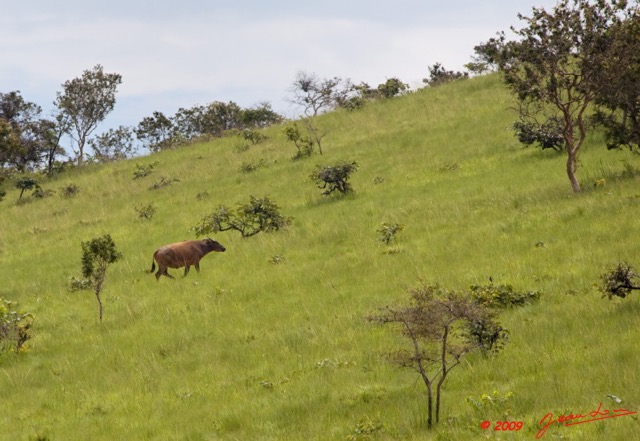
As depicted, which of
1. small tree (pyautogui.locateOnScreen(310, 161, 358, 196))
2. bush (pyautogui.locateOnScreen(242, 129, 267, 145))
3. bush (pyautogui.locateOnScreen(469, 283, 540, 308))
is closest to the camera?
bush (pyautogui.locateOnScreen(469, 283, 540, 308))

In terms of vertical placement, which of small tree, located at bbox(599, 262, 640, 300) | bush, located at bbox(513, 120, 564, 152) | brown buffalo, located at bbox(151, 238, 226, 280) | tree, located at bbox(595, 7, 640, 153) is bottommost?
small tree, located at bbox(599, 262, 640, 300)

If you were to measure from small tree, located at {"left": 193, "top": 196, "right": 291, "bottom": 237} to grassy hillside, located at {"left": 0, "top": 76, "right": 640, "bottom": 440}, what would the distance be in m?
0.56

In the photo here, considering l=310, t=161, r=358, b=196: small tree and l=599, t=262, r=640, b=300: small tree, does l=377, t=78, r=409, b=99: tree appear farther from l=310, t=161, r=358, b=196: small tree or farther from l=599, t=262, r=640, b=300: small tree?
l=599, t=262, r=640, b=300: small tree

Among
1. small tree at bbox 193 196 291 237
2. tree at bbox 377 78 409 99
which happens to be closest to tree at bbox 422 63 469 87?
tree at bbox 377 78 409 99

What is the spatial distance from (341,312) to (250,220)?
11.6 metres

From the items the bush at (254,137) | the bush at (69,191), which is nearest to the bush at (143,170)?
the bush at (69,191)

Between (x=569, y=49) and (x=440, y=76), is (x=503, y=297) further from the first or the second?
(x=440, y=76)

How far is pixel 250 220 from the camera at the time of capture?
84.8 ft

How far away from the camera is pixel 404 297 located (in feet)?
48.2

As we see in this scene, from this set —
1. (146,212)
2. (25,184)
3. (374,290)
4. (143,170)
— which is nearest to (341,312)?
(374,290)

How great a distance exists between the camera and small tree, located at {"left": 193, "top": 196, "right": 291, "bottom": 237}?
2536cm

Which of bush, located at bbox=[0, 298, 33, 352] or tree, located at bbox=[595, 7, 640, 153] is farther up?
tree, located at bbox=[595, 7, 640, 153]

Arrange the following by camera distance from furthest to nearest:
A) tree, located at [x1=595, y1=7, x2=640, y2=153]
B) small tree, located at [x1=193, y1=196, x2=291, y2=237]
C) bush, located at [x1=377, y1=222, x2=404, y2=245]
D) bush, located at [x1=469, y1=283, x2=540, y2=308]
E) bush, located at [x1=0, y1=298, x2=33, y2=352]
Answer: small tree, located at [x1=193, y1=196, x2=291, y2=237], tree, located at [x1=595, y1=7, x2=640, y2=153], bush, located at [x1=377, y1=222, x2=404, y2=245], bush, located at [x1=0, y1=298, x2=33, y2=352], bush, located at [x1=469, y1=283, x2=540, y2=308]

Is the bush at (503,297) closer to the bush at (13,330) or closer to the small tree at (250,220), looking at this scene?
the bush at (13,330)
